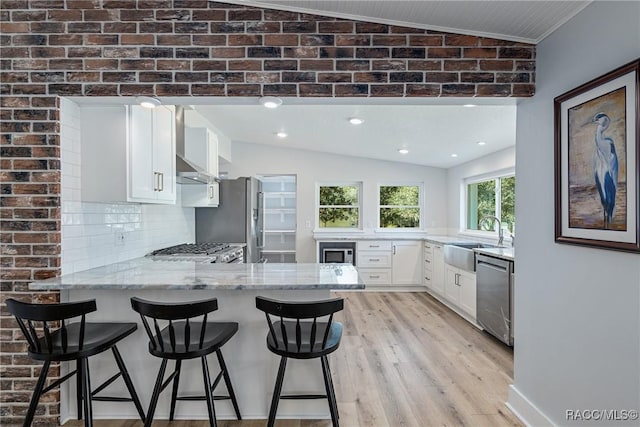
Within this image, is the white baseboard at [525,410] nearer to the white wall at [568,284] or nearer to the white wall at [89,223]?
the white wall at [568,284]

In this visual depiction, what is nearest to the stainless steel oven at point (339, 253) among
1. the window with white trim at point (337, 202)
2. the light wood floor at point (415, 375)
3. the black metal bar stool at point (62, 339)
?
the window with white trim at point (337, 202)

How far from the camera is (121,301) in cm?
219

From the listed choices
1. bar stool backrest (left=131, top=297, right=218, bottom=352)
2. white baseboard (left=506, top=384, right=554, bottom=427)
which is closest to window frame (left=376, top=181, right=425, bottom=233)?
white baseboard (left=506, top=384, right=554, bottom=427)

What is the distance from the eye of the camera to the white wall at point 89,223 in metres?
2.17

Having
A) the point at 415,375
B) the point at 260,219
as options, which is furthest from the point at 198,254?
the point at 415,375

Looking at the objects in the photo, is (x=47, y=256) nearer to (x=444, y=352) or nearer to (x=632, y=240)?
(x=632, y=240)

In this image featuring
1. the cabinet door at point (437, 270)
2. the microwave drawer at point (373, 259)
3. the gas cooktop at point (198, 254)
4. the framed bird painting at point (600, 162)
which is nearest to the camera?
the framed bird painting at point (600, 162)

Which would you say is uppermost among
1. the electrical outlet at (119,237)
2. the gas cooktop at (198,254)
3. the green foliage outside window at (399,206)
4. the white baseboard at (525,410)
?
the green foliage outside window at (399,206)

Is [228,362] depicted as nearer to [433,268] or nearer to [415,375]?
[415,375]

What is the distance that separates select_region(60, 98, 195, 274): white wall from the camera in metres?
2.17

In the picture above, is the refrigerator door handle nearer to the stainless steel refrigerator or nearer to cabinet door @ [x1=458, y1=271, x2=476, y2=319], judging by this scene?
the stainless steel refrigerator

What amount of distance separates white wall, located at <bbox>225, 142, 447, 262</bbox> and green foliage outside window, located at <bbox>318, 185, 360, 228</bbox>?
176 millimetres

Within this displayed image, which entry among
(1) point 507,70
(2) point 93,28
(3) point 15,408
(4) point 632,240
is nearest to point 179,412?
(3) point 15,408

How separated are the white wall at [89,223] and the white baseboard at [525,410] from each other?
2.96 meters
